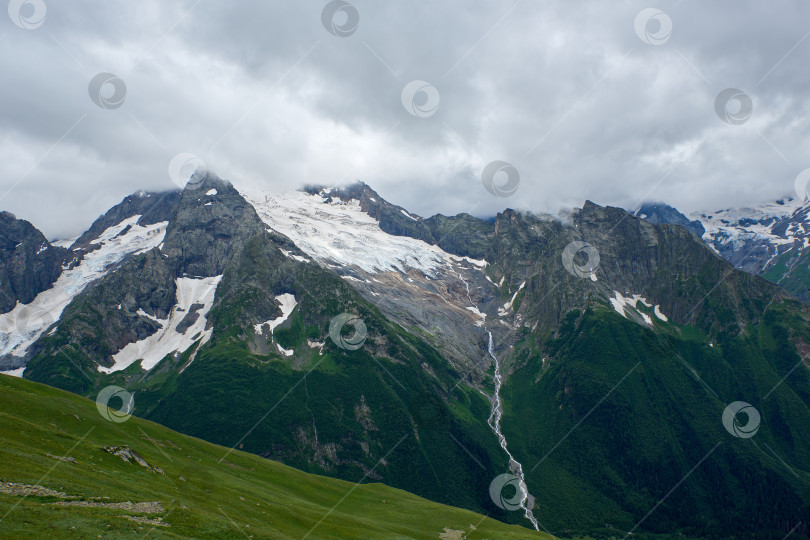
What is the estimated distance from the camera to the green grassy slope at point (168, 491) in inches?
1559

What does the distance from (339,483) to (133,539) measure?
83020mm

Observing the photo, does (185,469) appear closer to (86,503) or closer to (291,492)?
(291,492)

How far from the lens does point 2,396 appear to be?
7700 cm

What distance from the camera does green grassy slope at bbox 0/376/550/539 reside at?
1559 inches

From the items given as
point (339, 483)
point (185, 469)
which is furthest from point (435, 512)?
point (185, 469)

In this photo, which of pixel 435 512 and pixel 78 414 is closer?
pixel 78 414

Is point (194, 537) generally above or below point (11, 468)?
above

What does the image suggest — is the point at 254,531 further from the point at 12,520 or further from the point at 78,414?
the point at 78,414

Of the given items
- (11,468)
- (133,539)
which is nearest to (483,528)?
(133,539)

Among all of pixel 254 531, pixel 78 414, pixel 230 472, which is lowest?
pixel 78 414

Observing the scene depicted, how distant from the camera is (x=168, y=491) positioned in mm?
57219

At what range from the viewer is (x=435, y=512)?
318 ft

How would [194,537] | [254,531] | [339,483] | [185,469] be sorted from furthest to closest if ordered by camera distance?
[339,483], [185,469], [254,531], [194,537]

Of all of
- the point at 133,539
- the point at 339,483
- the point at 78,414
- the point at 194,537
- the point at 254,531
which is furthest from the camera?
the point at 339,483
